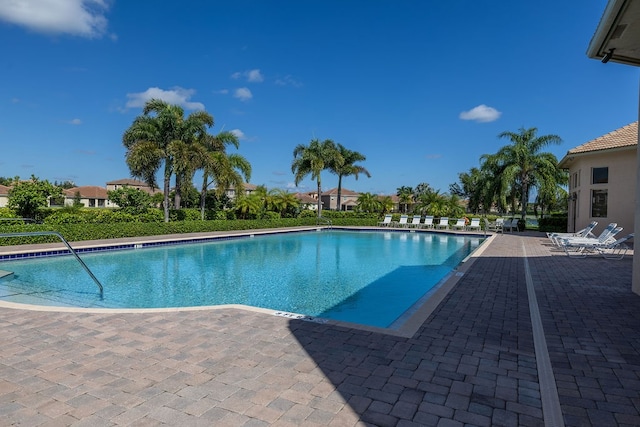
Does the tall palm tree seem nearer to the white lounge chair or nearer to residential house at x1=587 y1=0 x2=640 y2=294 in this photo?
the white lounge chair

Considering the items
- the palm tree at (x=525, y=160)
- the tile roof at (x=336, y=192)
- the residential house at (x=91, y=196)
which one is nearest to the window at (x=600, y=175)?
the palm tree at (x=525, y=160)

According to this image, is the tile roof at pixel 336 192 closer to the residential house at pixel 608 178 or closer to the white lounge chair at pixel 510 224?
the white lounge chair at pixel 510 224

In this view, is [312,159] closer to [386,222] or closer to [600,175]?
[386,222]

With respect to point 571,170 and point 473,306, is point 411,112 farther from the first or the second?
point 473,306

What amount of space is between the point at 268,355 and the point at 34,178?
18.2 m

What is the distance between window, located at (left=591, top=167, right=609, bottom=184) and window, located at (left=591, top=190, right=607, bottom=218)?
0.46 metres

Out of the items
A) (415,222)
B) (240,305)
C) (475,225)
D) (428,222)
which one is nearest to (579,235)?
(475,225)

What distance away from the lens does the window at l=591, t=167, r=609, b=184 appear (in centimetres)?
1677

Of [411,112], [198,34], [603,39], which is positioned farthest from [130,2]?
[411,112]

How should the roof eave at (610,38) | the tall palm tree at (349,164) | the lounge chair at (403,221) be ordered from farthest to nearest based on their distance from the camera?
the tall palm tree at (349,164) → the lounge chair at (403,221) → the roof eave at (610,38)

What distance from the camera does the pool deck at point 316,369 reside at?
2.56 meters

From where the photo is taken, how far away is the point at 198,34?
1625 centimetres

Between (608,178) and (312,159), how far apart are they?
60.4ft

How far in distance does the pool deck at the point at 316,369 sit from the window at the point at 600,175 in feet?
47.6
